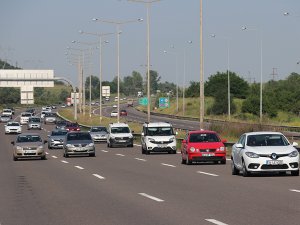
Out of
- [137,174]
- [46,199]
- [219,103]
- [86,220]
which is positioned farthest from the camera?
[219,103]

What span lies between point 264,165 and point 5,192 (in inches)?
310

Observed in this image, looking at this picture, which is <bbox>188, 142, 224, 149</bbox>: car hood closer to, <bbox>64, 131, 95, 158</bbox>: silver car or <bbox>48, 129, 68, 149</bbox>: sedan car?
<bbox>64, 131, 95, 158</bbox>: silver car

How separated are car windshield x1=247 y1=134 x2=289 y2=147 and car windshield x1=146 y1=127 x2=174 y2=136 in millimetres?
20766

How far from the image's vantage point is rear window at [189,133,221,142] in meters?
36.9

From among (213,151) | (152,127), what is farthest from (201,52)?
(213,151)

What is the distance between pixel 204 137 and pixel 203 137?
0.17 feet

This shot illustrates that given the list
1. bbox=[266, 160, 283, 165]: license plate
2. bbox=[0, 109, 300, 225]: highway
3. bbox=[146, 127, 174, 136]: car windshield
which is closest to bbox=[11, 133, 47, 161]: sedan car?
bbox=[146, 127, 174, 136]: car windshield

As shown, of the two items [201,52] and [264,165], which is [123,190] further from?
[201,52]

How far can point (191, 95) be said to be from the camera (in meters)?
176

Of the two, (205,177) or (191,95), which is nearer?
(205,177)

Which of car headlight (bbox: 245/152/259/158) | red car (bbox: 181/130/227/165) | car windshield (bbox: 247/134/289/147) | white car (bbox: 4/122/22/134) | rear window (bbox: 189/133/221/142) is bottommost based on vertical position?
white car (bbox: 4/122/22/134)

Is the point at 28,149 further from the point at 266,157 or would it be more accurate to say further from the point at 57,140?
the point at 266,157

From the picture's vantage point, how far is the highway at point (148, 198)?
15.5m

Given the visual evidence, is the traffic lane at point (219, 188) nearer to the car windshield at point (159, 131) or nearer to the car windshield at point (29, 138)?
the car windshield at point (29, 138)
